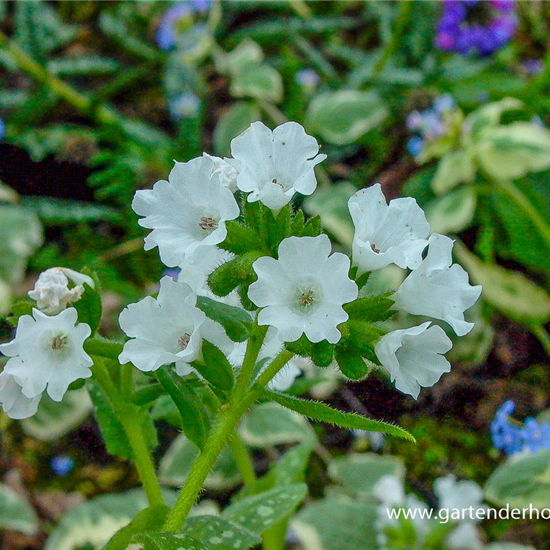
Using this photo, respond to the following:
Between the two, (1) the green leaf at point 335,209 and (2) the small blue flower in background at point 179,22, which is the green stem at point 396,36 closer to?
(1) the green leaf at point 335,209

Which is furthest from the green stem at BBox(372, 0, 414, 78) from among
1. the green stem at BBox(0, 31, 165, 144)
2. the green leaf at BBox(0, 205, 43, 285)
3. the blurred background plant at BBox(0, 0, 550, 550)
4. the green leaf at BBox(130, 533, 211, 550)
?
the green leaf at BBox(130, 533, 211, 550)

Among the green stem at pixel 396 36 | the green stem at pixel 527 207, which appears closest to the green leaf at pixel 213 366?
the green stem at pixel 527 207

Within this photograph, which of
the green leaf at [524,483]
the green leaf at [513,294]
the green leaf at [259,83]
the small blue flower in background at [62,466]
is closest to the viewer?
the green leaf at [524,483]

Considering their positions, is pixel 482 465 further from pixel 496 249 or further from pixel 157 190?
pixel 157 190

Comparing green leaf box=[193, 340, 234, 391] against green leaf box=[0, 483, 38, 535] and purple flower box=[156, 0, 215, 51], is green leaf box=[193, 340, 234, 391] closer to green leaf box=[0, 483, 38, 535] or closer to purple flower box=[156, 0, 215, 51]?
green leaf box=[0, 483, 38, 535]

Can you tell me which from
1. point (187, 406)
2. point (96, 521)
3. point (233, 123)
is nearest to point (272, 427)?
point (96, 521)
